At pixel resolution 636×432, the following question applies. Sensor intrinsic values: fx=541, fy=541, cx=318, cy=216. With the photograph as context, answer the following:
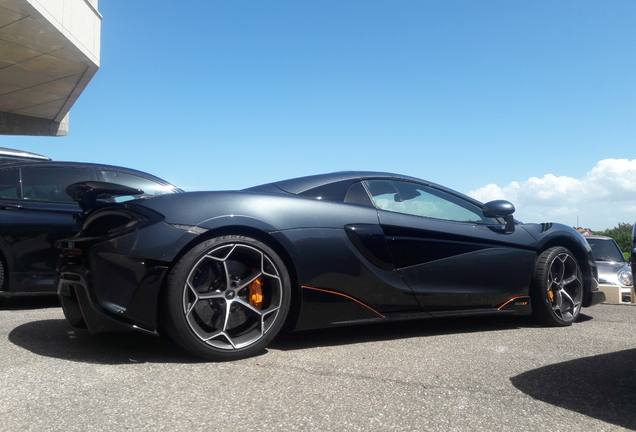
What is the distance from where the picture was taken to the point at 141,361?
2.81 meters

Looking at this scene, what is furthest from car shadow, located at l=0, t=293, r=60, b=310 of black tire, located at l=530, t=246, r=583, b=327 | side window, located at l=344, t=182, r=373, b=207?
black tire, located at l=530, t=246, r=583, b=327

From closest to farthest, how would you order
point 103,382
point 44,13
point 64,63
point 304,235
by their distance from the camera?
point 103,382, point 304,235, point 44,13, point 64,63

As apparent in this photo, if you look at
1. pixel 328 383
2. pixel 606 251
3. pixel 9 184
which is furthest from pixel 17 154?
pixel 606 251

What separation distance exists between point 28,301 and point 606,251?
9424 millimetres

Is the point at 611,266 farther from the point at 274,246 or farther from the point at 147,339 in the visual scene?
the point at 147,339

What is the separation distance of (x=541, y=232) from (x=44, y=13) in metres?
18.6

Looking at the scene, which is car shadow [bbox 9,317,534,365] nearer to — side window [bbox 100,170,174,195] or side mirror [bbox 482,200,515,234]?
side mirror [bbox 482,200,515,234]

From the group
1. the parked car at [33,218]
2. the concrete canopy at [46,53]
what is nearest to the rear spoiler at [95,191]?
the parked car at [33,218]

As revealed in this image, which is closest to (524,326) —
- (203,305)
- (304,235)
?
(304,235)

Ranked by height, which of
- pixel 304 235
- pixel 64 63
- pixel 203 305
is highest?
pixel 64 63

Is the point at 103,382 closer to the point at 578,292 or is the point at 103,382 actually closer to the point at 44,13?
the point at 578,292

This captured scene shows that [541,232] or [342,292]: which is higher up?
[541,232]

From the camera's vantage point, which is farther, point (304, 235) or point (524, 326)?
point (524, 326)

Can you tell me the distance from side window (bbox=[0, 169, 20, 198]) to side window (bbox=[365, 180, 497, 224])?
3.36 metres
